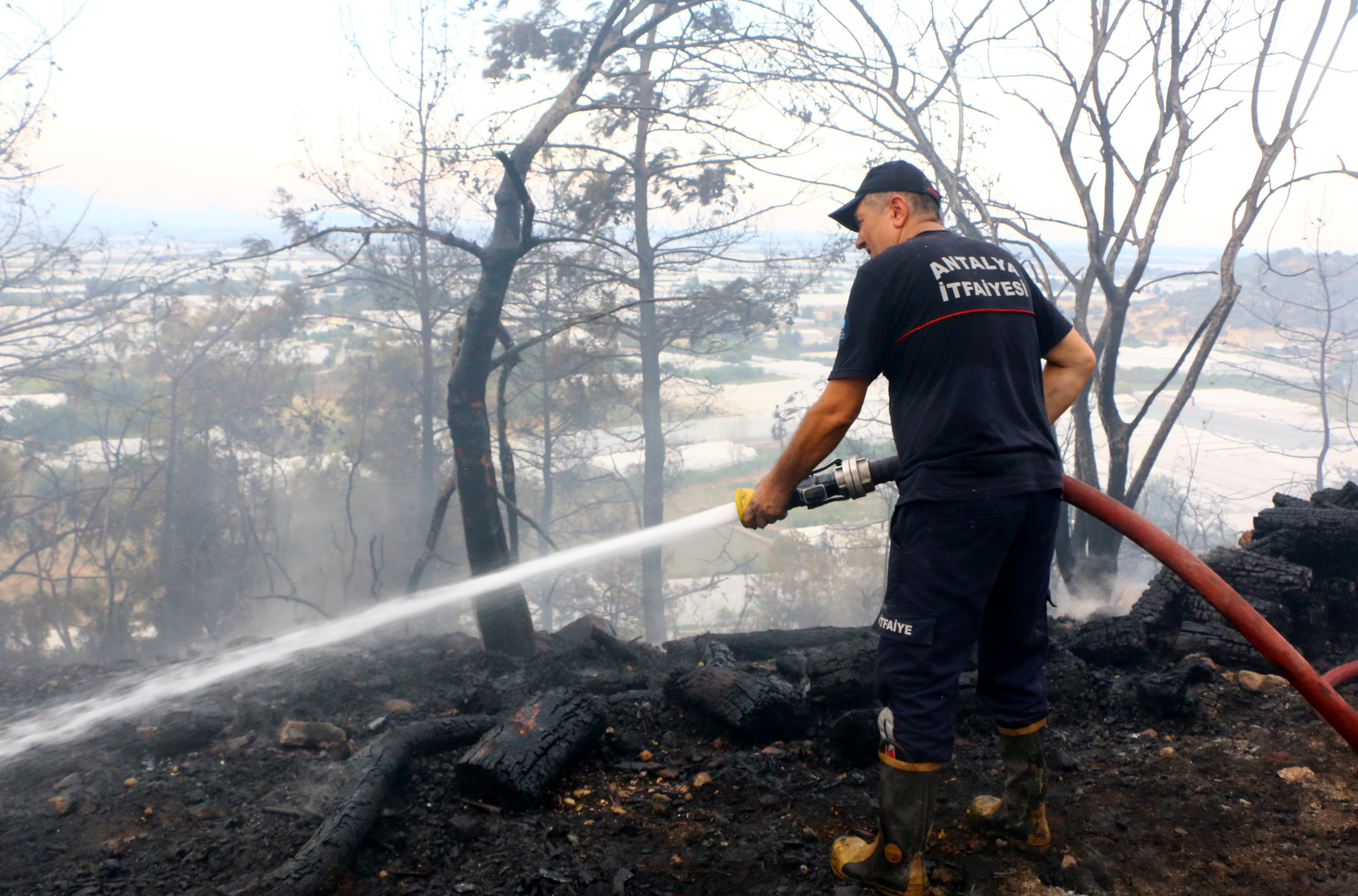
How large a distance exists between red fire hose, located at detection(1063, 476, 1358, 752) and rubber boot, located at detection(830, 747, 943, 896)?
104 centimetres

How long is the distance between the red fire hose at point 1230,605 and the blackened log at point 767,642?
9.94 feet

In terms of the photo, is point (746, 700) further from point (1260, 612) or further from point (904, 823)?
point (1260, 612)

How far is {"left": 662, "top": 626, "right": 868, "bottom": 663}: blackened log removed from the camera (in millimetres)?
5426

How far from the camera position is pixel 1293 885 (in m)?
2.14

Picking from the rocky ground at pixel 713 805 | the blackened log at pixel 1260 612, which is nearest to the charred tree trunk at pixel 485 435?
the rocky ground at pixel 713 805

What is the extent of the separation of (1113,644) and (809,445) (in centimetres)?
285

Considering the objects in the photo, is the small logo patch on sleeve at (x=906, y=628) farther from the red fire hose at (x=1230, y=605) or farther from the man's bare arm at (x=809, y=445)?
the red fire hose at (x=1230, y=605)

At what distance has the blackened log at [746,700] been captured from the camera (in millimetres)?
3330

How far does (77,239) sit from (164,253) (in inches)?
83.5

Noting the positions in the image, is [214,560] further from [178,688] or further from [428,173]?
[178,688]

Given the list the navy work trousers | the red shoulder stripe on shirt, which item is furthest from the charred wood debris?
the red shoulder stripe on shirt

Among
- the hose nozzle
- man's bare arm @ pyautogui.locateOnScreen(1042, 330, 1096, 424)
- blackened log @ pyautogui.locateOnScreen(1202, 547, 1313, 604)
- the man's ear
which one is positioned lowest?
blackened log @ pyautogui.locateOnScreen(1202, 547, 1313, 604)

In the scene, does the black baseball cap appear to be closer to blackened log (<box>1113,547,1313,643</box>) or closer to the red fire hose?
the red fire hose

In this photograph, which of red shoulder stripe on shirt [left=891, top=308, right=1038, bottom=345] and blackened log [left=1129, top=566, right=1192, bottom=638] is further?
blackened log [left=1129, top=566, right=1192, bottom=638]
